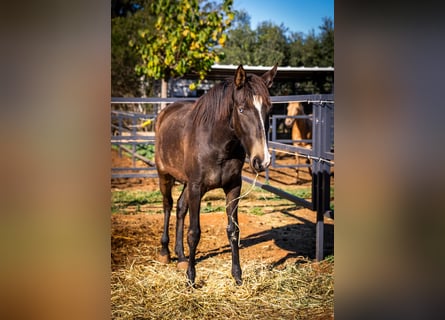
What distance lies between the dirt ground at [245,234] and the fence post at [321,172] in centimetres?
22

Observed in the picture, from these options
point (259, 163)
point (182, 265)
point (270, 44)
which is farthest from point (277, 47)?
point (259, 163)

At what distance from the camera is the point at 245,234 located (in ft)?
14.0

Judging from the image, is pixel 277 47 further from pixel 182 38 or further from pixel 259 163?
pixel 259 163

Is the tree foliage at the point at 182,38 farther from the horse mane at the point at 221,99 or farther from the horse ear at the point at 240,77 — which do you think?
the horse ear at the point at 240,77

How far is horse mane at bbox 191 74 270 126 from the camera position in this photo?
245 centimetres

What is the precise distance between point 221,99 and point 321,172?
1.18 m

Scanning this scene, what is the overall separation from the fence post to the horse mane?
3.33ft
